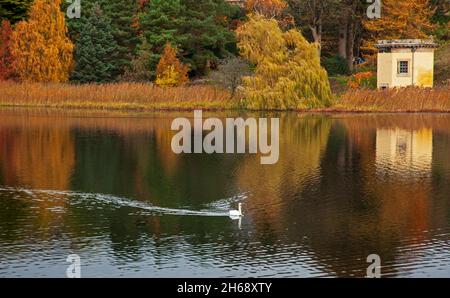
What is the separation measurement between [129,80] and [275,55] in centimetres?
1390

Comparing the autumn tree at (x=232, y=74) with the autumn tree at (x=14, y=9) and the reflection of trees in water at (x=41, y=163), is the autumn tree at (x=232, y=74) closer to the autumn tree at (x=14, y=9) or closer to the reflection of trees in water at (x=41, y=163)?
the reflection of trees in water at (x=41, y=163)

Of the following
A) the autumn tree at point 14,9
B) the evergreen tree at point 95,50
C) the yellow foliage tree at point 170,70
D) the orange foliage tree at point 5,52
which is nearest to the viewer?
the yellow foliage tree at point 170,70

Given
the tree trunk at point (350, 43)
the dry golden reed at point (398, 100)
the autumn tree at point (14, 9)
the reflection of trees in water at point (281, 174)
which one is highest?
the autumn tree at point (14, 9)

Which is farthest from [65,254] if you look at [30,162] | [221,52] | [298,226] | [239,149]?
[221,52]

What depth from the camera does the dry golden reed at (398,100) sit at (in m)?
58.0

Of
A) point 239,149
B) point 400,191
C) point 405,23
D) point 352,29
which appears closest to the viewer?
point 400,191

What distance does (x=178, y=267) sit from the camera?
60.5 feet

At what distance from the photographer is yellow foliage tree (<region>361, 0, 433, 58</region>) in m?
66.3

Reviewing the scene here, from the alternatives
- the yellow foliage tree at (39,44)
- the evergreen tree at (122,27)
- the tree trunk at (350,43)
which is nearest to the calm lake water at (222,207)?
the yellow foliage tree at (39,44)

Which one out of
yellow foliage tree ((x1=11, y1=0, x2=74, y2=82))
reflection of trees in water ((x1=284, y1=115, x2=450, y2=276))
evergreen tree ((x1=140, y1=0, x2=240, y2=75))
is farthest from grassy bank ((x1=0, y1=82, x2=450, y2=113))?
reflection of trees in water ((x1=284, y1=115, x2=450, y2=276))

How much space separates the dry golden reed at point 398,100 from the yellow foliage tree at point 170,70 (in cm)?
1341

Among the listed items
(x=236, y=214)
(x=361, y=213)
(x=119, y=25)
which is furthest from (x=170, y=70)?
(x=236, y=214)

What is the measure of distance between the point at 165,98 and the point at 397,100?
54.5 feet

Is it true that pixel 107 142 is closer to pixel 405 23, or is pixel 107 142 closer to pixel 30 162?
pixel 30 162
